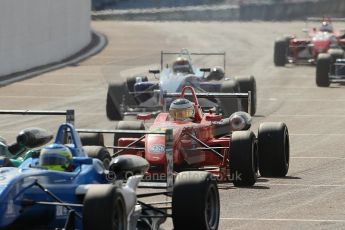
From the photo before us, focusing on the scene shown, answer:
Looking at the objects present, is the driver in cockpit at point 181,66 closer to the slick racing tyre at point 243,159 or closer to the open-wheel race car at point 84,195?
the slick racing tyre at point 243,159

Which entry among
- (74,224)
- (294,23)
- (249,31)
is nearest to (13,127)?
(74,224)

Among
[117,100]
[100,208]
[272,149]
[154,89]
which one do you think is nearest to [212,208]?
[100,208]

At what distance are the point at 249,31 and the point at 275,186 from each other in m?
40.2

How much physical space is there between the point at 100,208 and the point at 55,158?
133 cm

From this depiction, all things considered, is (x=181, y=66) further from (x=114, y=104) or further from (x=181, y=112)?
(x=181, y=112)

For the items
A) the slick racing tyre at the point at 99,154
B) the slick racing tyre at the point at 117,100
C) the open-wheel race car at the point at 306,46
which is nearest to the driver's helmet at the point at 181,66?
the slick racing tyre at the point at 117,100

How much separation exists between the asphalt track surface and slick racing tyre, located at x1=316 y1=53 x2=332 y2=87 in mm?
364

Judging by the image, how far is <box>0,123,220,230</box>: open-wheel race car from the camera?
989cm

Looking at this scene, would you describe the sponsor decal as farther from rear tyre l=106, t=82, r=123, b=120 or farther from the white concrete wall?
the white concrete wall

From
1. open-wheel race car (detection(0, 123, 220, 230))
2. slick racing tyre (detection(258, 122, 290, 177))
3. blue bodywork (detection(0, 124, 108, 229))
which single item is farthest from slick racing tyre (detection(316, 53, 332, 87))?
blue bodywork (detection(0, 124, 108, 229))

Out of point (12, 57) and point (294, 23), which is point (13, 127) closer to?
point (12, 57)

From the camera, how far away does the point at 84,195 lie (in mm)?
10391

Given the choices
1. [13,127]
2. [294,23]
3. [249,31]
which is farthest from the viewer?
[294,23]

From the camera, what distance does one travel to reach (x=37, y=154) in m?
11.6
